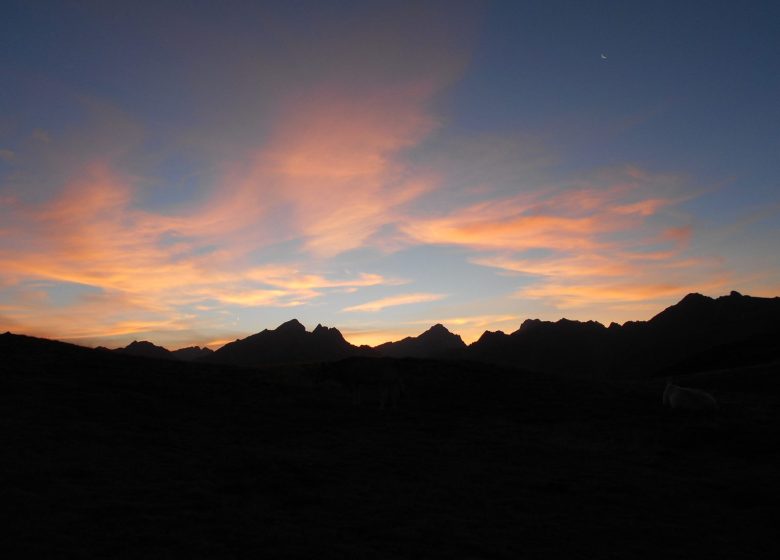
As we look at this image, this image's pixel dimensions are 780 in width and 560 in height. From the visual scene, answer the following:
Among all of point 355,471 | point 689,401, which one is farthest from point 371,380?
point 689,401

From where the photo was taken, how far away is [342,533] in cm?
980

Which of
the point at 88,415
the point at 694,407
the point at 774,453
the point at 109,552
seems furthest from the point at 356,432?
the point at 694,407

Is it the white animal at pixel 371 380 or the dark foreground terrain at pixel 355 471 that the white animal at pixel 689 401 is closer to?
the dark foreground terrain at pixel 355 471

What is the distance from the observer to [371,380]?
2620 centimetres

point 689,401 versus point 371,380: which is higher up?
point 371,380

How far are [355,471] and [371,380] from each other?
467 inches

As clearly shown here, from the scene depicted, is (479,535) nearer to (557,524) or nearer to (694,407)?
(557,524)

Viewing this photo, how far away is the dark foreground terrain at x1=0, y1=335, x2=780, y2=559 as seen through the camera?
31.3 feet

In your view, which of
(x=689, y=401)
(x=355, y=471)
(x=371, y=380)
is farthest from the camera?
(x=371, y=380)

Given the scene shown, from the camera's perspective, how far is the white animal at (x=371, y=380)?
2569 cm

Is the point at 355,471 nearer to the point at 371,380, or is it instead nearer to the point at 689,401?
the point at 371,380

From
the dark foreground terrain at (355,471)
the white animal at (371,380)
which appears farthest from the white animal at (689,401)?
the white animal at (371,380)

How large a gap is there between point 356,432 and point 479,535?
32.2ft

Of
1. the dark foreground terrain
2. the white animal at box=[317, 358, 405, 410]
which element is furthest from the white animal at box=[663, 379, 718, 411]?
the white animal at box=[317, 358, 405, 410]
